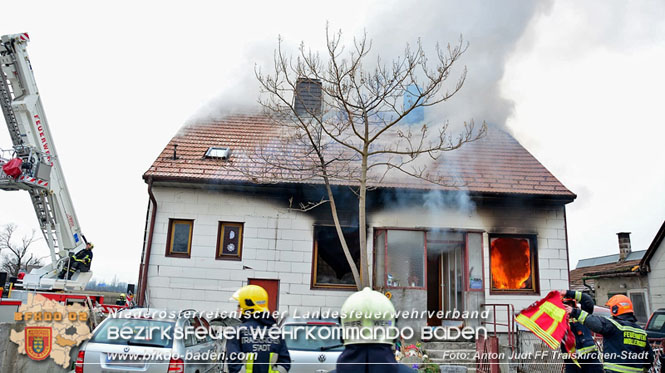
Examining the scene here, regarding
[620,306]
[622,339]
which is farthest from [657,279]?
[622,339]

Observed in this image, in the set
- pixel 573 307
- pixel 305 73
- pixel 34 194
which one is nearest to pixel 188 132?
pixel 34 194

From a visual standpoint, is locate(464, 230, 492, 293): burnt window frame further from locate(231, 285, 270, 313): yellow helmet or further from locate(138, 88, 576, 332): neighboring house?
locate(231, 285, 270, 313): yellow helmet

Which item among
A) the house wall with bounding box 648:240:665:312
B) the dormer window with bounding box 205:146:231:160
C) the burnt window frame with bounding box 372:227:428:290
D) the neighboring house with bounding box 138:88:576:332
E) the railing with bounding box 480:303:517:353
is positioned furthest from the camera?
the house wall with bounding box 648:240:665:312

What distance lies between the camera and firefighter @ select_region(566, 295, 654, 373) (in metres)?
4.90

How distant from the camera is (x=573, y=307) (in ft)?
17.7

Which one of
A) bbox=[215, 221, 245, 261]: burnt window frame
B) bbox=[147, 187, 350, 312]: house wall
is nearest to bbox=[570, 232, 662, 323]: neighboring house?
bbox=[147, 187, 350, 312]: house wall

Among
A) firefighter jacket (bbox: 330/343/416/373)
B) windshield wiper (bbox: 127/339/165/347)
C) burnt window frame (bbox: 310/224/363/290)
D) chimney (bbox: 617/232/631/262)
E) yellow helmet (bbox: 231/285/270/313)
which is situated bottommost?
windshield wiper (bbox: 127/339/165/347)

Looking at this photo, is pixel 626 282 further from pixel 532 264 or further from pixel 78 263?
pixel 78 263

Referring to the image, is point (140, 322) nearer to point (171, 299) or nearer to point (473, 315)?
point (171, 299)

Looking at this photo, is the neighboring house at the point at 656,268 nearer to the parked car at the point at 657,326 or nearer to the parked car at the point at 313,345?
the parked car at the point at 657,326

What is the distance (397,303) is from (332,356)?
4616 millimetres

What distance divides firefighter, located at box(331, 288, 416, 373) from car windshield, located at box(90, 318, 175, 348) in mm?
4749

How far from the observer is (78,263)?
34.8ft

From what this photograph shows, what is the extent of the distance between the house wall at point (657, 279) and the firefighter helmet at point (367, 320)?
17.1 m
